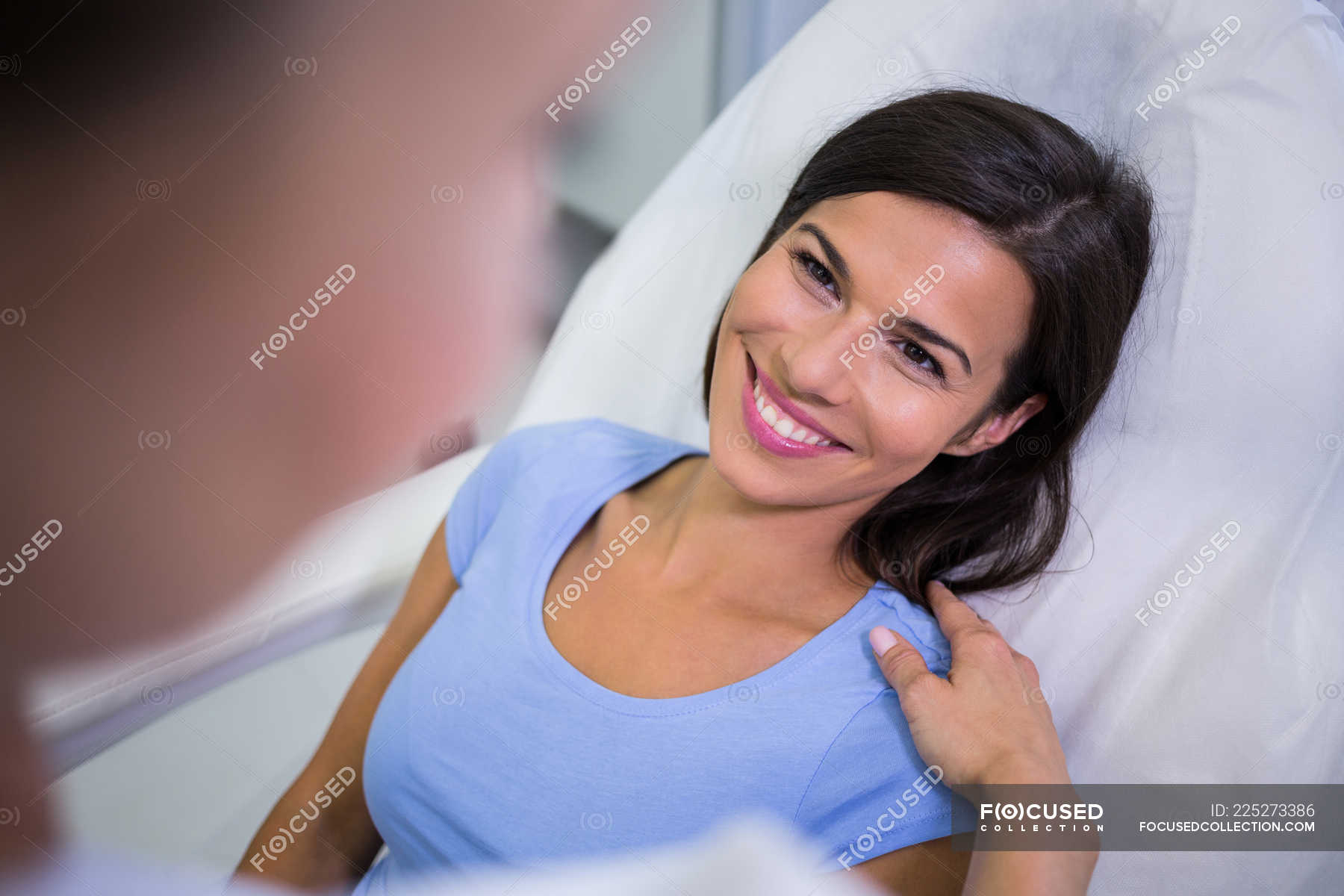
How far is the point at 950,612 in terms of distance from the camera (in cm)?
89

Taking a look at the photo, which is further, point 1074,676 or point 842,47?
point 842,47

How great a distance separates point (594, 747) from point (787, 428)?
0.34 meters

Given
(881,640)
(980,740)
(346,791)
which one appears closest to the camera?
(980,740)

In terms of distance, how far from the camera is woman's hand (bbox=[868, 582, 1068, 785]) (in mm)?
731

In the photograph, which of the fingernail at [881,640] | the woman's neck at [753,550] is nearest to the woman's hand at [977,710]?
the fingernail at [881,640]

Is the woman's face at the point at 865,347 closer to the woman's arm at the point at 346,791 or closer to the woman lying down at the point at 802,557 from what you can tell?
the woman lying down at the point at 802,557

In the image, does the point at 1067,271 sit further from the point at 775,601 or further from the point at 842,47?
the point at 842,47

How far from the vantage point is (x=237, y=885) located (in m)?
0.96

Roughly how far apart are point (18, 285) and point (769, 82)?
147cm

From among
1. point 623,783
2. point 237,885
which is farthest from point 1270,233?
point 237,885

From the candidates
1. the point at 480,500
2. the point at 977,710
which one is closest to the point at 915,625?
the point at 977,710

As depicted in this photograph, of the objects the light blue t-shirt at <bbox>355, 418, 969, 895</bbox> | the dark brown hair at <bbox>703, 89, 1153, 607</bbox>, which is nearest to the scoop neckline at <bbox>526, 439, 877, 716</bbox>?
the light blue t-shirt at <bbox>355, 418, 969, 895</bbox>

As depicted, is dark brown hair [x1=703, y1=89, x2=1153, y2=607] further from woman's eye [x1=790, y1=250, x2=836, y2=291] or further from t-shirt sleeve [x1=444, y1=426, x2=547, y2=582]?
t-shirt sleeve [x1=444, y1=426, x2=547, y2=582]

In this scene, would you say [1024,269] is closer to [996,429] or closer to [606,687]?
[996,429]
